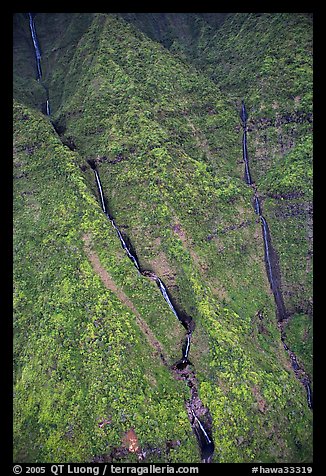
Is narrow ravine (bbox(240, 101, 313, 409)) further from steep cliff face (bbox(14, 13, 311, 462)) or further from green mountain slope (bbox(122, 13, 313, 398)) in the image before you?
steep cliff face (bbox(14, 13, 311, 462))

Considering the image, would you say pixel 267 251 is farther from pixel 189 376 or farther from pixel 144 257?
pixel 189 376

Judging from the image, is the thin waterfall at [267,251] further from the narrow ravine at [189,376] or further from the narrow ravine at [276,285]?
the narrow ravine at [189,376]

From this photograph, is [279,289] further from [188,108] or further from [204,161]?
[188,108]

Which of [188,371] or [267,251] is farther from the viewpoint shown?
[267,251]

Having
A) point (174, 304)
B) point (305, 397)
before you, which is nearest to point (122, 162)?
point (174, 304)

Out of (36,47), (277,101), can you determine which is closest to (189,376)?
(277,101)

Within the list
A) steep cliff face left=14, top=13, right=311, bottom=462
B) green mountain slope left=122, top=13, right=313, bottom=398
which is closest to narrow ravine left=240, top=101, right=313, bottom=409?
green mountain slope left=122, top=13, right=313, bottom=398
